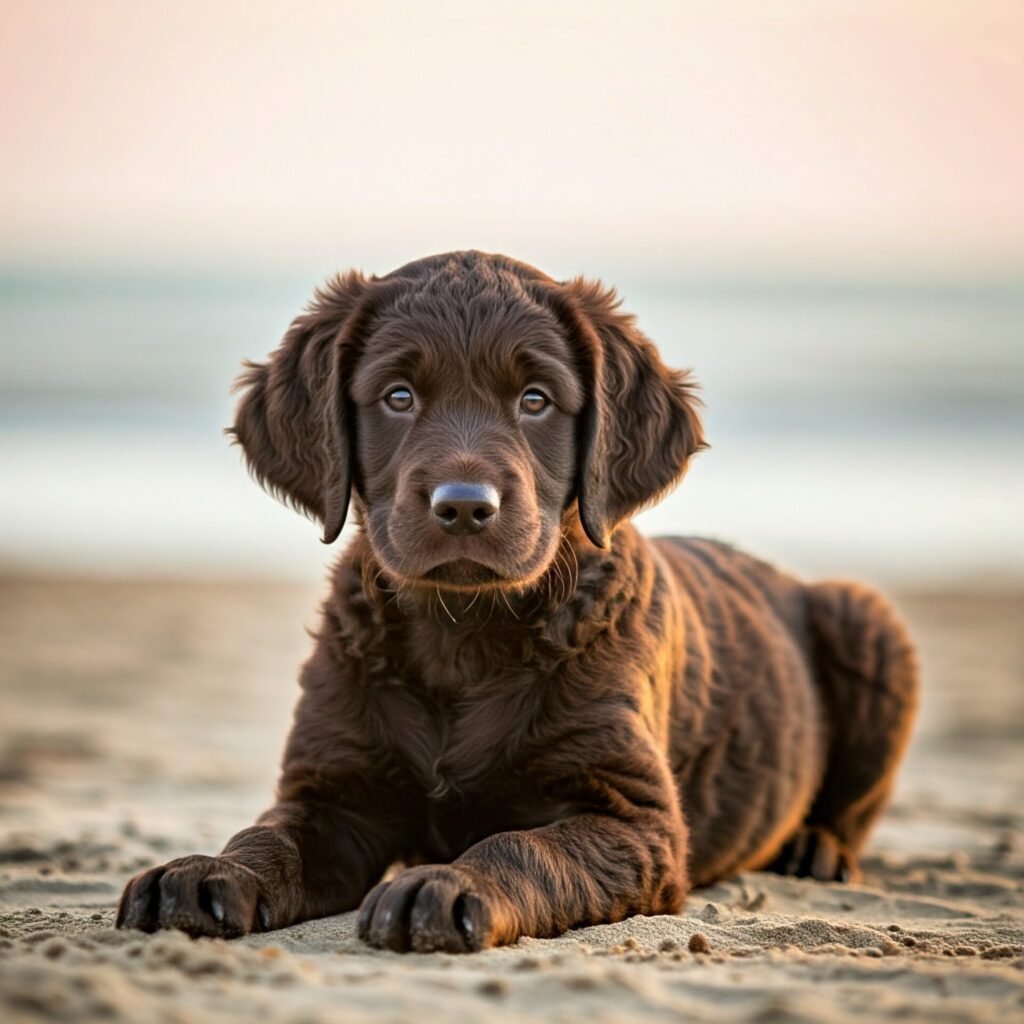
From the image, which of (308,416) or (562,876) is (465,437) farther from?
(562,876)

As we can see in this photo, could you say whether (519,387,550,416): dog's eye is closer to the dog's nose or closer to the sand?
the dog's nose

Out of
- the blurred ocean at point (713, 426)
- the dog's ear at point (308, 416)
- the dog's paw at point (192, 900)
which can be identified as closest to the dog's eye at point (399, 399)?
the dog's ear at point (308, 416)

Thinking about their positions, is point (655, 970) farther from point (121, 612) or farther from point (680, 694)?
point (121, 612)

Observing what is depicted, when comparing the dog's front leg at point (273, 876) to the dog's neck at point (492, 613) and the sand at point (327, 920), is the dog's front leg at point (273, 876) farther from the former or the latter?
the dog's neck at point (492, 613)

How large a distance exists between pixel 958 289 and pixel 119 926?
30.4 meters

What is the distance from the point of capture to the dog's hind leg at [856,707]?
6027 millimetres

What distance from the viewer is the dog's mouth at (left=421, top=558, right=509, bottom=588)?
4301 mm

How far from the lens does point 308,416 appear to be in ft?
16.1

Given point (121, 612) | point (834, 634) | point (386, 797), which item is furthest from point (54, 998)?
point (121, 612)

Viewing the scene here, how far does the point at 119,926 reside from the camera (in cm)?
380

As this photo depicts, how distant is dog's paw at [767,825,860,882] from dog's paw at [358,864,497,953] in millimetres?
2320

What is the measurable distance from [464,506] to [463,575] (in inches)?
9.6

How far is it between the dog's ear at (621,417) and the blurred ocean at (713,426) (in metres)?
3.51

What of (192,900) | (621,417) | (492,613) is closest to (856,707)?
(621,417)
